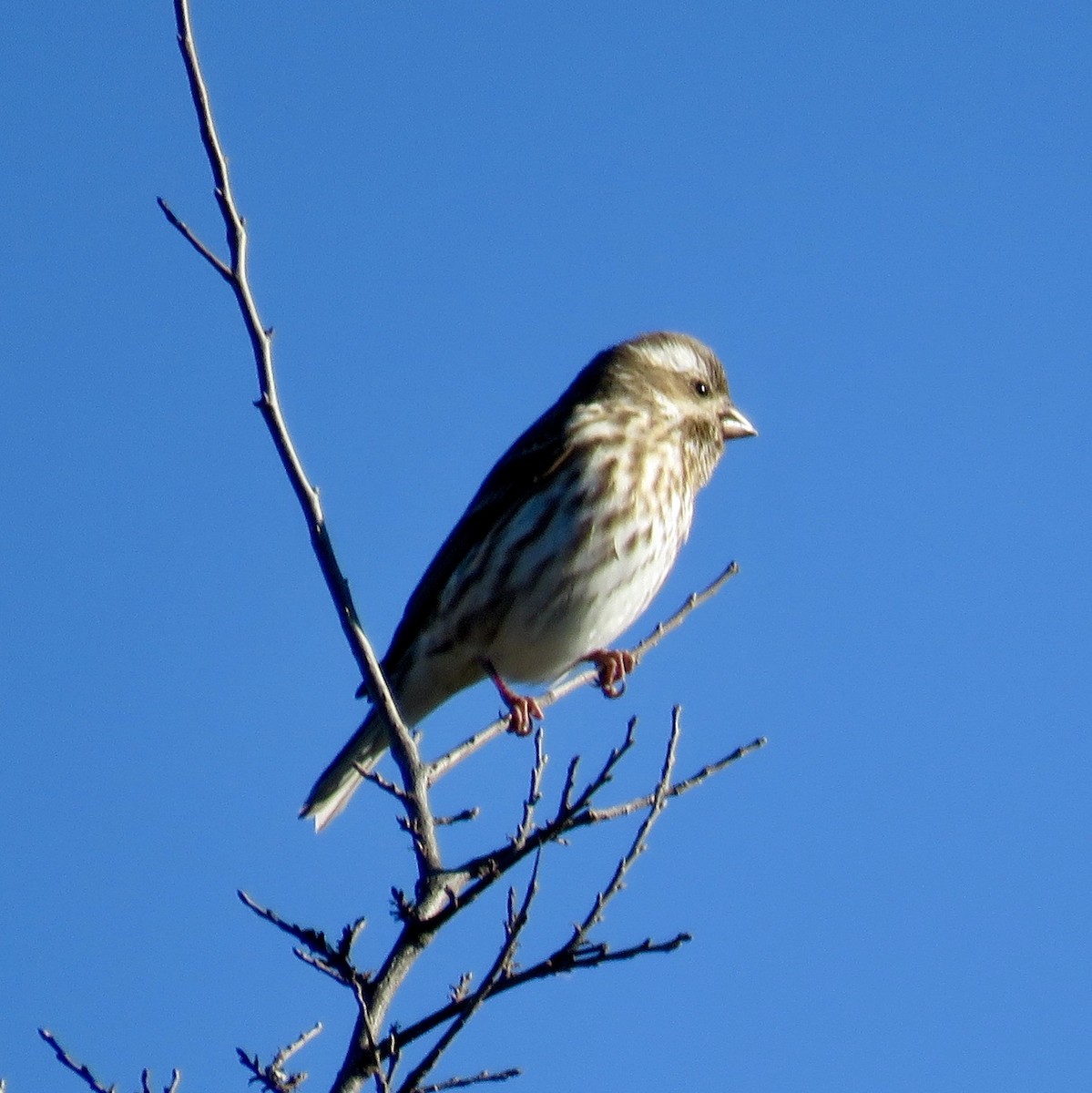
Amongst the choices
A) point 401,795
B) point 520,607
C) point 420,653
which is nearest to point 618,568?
point 520,607

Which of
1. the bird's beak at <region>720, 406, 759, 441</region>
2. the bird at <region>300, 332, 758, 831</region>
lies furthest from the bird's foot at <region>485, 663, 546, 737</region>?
the bird's beak at <region>720, 406, 759, 441</region>

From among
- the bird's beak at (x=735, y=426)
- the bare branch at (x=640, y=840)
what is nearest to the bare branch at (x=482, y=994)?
the bare branch at (x=640, y=840)

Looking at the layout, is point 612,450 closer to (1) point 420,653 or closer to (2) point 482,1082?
(1) point 420,653

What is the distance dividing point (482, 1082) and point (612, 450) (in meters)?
4.52

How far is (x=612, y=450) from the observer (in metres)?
8.98

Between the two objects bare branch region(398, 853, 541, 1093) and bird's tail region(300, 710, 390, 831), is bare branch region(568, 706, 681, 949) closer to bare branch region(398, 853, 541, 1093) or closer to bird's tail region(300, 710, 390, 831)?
bare branch region(398, 853, 541, 1093)

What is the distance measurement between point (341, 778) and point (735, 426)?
3.34 metres

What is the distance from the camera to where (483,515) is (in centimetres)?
909

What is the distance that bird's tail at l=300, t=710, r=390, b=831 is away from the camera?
8.51 metres

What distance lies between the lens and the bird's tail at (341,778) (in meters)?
8.51

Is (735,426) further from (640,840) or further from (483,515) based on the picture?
(640,840)

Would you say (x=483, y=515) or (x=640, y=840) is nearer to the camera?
(x=640, y=840)

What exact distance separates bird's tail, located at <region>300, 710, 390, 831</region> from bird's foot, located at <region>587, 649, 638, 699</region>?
1204mm

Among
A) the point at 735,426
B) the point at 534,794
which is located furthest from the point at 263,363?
the point at 735,426
